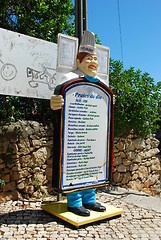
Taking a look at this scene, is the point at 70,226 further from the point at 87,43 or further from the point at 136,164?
the point at 136,164

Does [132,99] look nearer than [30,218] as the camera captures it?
No

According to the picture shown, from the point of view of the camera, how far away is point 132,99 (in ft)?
19.0

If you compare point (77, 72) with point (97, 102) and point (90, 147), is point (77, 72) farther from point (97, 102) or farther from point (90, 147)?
point (90, 147)

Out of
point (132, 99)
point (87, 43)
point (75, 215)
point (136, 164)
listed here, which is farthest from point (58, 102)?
point (136, 164)

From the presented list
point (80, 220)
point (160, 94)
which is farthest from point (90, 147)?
point (160, 94)

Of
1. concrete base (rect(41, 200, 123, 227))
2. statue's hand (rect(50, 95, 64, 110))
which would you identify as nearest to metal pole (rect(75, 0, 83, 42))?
statue's hand (rect(50, 95, 64, 110))

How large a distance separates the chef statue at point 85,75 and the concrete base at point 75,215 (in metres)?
0.08

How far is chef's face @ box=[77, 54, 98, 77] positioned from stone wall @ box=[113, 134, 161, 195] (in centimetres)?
262

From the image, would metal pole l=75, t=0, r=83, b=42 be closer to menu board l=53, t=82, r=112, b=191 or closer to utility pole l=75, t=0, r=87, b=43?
utility pole l=75, t=0, r=87, b=43

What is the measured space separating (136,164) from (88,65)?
330 cm

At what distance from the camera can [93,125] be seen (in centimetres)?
371

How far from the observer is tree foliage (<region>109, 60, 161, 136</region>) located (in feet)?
18.9

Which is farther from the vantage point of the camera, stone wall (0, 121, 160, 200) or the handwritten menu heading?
stone wall (0, 121, 160, 200)

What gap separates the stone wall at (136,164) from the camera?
5.88 metres
